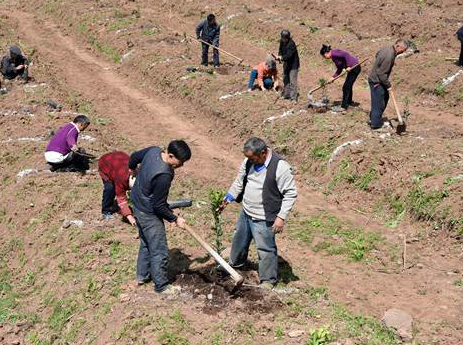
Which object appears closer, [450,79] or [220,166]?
[220,166]

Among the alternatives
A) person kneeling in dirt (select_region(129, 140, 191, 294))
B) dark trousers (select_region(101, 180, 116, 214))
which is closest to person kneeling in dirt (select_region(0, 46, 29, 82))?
dark trousers (select_region(101, 180, 116, 214))

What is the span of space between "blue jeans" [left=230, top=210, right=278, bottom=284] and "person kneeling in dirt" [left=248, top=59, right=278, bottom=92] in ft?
26.8

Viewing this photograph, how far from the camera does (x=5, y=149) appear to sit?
11422 millimetres

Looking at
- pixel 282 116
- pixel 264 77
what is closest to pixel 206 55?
pixel 264 77

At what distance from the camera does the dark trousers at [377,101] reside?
37.9 ft

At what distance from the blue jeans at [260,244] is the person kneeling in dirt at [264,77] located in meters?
8.17

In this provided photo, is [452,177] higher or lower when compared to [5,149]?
higher

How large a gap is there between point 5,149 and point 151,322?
703cm

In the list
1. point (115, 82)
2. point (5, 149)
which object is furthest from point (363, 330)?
point (115, 82)

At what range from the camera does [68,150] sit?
32.2 feet

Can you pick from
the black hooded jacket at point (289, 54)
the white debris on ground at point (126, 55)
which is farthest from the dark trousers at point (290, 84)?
the white debris on ground at point (126, 55)

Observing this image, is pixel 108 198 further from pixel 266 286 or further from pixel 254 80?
pixel 254 80

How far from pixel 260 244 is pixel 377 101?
6465mm

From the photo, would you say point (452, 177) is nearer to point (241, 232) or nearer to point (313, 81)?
point (241, 232)
